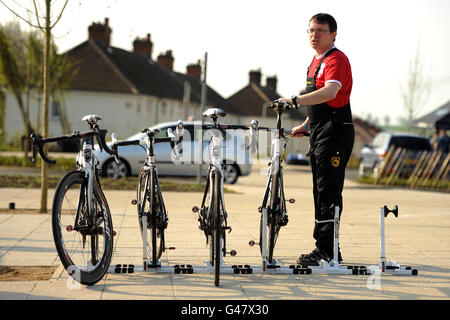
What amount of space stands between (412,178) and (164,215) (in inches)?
638

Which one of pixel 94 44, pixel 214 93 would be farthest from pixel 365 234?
pixel 214 93

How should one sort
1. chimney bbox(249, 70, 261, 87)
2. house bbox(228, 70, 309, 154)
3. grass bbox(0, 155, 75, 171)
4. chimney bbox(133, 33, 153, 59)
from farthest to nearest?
1. house bbox(228, 70, 309, 154)
2. chimney bbox(249, 70, 261, 87)
3. chimney bbox(133, 33, 153, 59)
4. grass bbox(0, 155, 75, 171)

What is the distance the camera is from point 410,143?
79.6 feet

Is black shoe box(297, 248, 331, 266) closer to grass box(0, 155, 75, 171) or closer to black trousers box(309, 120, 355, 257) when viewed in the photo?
black trousers box(309, 120, 355, 257)

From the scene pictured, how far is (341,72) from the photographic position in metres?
5.93

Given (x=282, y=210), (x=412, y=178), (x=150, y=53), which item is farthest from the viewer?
(x=150, y=53)

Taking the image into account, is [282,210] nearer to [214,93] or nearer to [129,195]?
[129,195]

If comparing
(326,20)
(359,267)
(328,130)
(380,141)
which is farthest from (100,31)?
(359,267)

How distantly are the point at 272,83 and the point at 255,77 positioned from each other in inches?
96.4

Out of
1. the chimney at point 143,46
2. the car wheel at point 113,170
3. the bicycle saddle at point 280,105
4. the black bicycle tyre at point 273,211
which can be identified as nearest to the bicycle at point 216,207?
the bicycle saddle at point 280,105

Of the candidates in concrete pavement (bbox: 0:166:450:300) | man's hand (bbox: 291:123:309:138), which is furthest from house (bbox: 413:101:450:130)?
man's hand (bbox: 291:123:309:138)

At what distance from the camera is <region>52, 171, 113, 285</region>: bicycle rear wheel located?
5.01 m

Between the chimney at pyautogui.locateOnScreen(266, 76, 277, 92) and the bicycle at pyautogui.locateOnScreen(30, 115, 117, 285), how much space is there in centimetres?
7248

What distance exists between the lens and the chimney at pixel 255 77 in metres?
75.8
